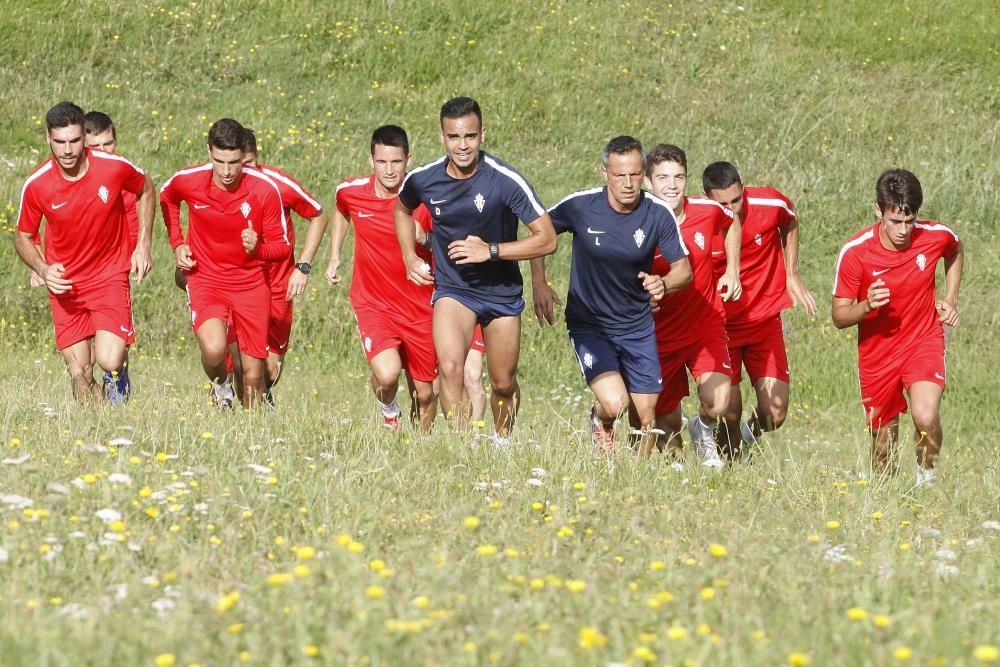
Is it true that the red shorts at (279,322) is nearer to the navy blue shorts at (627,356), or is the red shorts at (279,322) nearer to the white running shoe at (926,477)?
the navy blue shorts at (627,356)

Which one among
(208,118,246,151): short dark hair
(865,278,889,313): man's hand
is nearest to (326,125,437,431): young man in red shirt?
(208,118,246,151): short dark hair

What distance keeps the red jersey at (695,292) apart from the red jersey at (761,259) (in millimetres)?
532

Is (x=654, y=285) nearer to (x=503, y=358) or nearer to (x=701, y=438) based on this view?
(x=503, y=358)

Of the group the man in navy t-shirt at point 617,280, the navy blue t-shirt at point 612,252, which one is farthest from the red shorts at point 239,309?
the navy blue t-shirt at point 612,252

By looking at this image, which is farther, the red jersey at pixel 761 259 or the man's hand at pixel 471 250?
the red jersey at pixel 761 259

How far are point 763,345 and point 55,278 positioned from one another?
540 cm

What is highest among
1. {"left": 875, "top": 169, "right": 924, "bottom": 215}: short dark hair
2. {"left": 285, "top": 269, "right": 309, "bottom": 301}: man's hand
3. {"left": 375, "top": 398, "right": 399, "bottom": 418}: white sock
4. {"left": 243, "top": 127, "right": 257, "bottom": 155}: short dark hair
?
{"left": 243, "top": 127, "right": 257, "bottom": 155}: short dark hair

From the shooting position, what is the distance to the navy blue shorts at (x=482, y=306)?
9.73 metres

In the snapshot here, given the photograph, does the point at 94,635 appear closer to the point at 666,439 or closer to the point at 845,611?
the point at 845,611

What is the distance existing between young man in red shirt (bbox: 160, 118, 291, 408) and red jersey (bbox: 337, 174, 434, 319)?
589 millimetres

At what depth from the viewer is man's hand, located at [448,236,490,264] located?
9156 mm

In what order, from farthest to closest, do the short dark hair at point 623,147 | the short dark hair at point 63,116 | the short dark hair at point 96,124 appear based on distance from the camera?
the short dark hair at point 96,124 → the short dark hair at point 63,116 → the short dark hair at point 623,147

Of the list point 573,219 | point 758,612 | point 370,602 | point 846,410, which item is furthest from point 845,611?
point 846,410

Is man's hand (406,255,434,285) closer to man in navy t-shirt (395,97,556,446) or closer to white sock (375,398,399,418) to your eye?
man in navy t-shirt (395,97,556,446)
